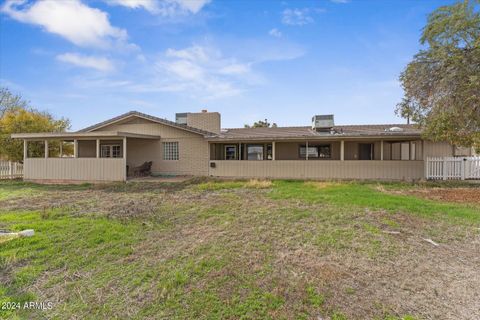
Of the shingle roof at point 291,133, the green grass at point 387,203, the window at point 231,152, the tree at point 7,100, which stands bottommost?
the green grass at point 387,203

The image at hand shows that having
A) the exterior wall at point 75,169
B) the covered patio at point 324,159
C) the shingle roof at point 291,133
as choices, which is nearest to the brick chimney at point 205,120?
the covered patio at point 324,159

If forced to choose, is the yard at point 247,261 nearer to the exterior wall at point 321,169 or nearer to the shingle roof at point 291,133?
the exterior wall at point 321,169

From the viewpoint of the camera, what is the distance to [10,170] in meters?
16.9

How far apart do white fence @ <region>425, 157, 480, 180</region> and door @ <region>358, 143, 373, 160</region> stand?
3387 mm

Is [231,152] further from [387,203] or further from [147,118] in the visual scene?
[387,203]

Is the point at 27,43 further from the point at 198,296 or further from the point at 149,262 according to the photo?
the point at 198,296

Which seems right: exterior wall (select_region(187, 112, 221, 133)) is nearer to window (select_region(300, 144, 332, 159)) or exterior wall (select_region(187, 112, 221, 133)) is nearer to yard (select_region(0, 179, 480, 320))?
window (select_region(300, 144, 332, 159))

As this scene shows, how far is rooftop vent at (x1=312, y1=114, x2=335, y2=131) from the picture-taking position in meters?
15.8

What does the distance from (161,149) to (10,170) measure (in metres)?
10.1

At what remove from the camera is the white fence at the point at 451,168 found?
13.0 m

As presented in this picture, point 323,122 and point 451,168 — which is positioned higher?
point 323,122

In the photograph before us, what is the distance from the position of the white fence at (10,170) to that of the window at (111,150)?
5.68m

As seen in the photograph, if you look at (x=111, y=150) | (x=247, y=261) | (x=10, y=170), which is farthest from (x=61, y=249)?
(x=10, y=170)

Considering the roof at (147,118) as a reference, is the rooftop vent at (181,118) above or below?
above
